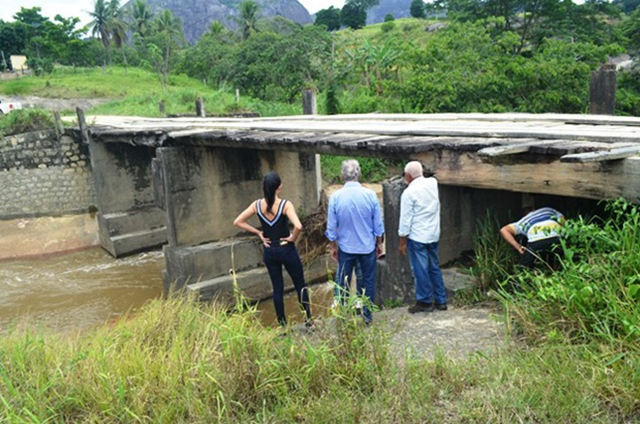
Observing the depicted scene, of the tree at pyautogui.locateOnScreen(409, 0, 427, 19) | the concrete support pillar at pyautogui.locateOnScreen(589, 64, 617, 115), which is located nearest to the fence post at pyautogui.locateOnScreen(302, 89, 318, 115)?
the concrete support pillar at pyautogui.locateOnScreen(589, 64, 617, 115)

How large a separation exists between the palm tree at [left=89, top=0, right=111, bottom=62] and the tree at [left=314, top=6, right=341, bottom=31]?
2314 centimetres

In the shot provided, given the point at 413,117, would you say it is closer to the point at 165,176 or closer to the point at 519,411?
the point at 165,176

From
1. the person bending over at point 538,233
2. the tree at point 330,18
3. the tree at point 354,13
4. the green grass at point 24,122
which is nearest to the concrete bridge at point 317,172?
the person bending over at point 538,233

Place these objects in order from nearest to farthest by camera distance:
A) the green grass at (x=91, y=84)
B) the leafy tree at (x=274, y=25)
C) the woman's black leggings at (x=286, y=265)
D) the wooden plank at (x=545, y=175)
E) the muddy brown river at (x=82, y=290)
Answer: the wooden plank at (x=545, y=175) < the woman's black leggings at (x=286, y=265) < the muddy brown river at (x=82, y=290) < the green grass at (x=91, y=84) < the leafy tree at (x=274, y=25)

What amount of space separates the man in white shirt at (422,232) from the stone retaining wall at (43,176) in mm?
14103

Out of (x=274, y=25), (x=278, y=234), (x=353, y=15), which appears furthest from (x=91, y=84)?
(x=353, y=15)

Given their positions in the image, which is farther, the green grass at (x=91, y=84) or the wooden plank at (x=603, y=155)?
the green grass at (x=91, y=84)

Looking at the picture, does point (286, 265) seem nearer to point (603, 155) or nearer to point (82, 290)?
point (603, 155)

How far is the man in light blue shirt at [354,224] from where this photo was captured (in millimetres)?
5504

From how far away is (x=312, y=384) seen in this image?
3.83 meters

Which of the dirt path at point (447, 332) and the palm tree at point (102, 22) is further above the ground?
the palm tree at point (102, 22)

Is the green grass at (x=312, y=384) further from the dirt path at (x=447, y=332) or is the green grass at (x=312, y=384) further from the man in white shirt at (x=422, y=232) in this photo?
the man in white shirt at (x=422, y=232)

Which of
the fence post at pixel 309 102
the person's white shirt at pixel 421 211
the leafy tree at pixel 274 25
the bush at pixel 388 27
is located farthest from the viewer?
the bush at pixel 388 27

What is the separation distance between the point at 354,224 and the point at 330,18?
68.0 m
